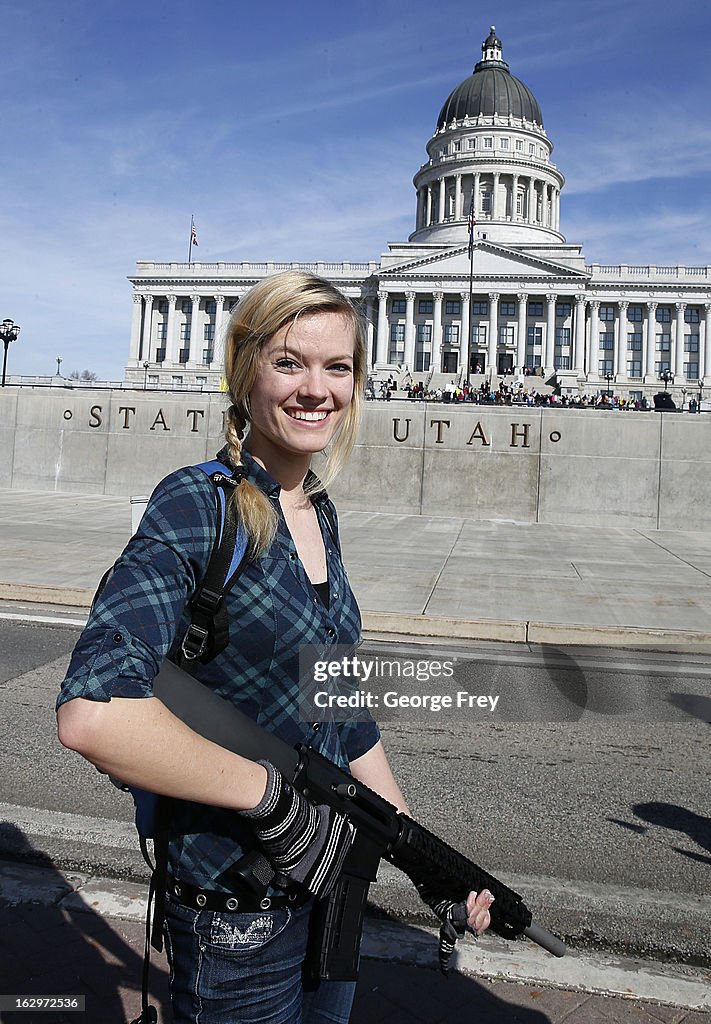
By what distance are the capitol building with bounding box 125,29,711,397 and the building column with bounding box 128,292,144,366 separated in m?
0.17

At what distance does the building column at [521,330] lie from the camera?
8938cm

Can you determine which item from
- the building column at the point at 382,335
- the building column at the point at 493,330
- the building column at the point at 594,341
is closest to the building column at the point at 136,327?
the building column at the point at 382,335

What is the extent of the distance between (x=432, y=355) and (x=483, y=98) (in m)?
36.7

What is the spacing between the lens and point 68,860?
4.11 m

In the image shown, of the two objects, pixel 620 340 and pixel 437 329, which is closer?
pixel 437 329

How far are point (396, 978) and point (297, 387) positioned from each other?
2.50 meters

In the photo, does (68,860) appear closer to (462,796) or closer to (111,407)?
(462,796)

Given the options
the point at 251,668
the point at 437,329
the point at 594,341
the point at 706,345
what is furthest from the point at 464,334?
the point at 251,668

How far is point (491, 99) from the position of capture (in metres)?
104

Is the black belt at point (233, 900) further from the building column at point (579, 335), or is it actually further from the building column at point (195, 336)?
the building column at point (195, 336)

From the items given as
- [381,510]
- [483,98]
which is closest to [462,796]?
[381,510]

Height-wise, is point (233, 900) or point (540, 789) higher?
point (233, 900)
